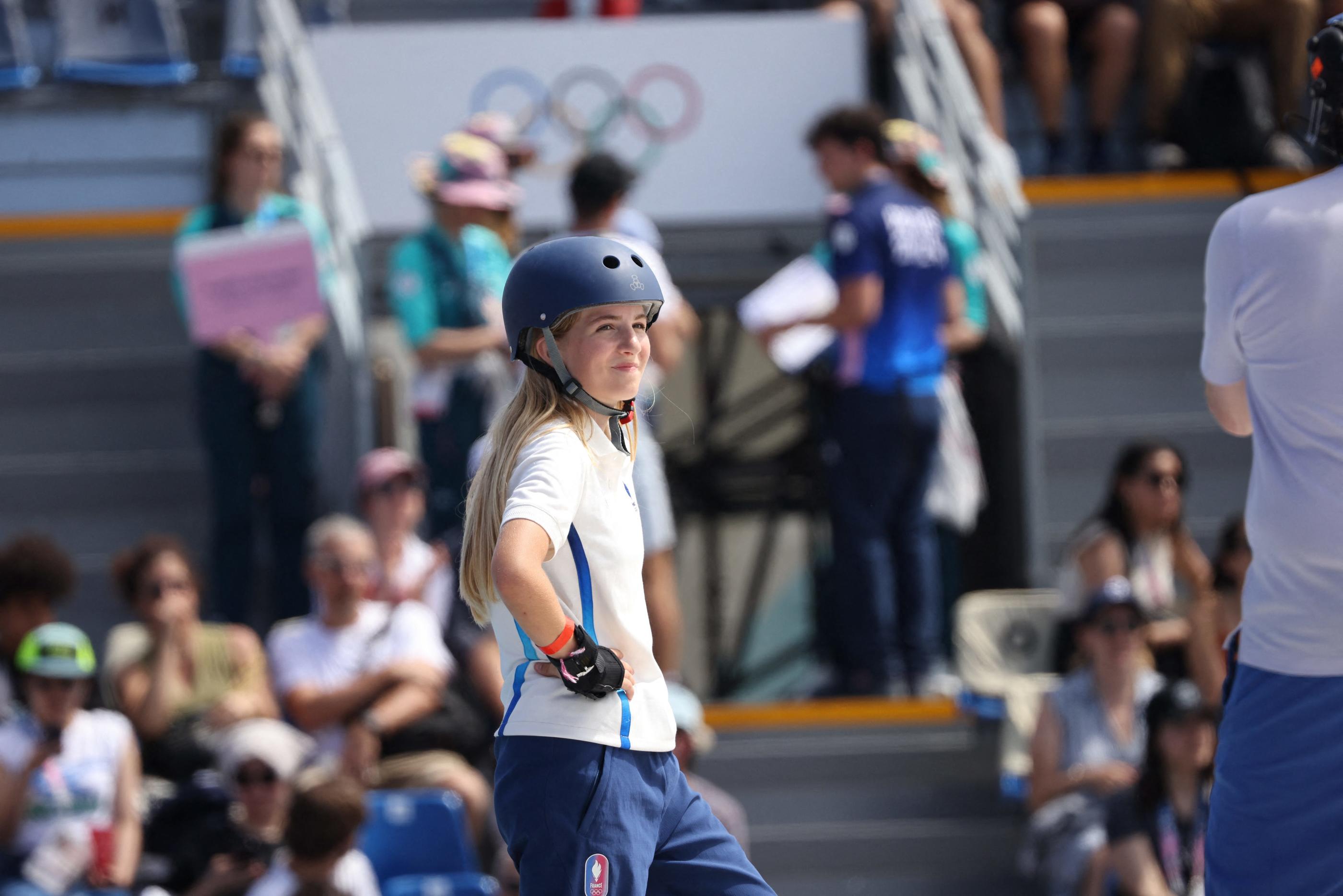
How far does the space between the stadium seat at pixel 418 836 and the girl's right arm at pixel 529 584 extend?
2.99 meters

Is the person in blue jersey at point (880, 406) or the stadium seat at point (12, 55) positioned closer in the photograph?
the person in blue jersey at point (880, 406)

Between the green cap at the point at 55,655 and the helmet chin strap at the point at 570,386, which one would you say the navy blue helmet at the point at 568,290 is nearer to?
the helmet chin strap at the point at 570,386

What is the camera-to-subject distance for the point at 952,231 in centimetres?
759

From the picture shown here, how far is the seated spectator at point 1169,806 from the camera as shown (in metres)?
5.75

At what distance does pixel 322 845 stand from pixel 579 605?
2.60m

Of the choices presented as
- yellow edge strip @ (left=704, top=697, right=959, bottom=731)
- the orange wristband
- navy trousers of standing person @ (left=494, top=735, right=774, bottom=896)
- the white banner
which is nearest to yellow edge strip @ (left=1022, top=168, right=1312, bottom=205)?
the white banner

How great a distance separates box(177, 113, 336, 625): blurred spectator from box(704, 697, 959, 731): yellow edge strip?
1.71 m

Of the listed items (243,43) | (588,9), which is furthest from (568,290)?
(588,9)

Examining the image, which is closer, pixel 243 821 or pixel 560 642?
pixel 560 642

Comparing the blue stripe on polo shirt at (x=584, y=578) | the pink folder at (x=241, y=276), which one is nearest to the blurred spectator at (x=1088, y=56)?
the pink folder at (x=241, y=276)

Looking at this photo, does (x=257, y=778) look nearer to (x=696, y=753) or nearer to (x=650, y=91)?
(x=696, y=753)

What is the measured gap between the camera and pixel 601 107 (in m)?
→ 9.02

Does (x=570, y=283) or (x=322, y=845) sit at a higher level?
(x=570, y=283)

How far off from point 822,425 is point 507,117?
244 cm
